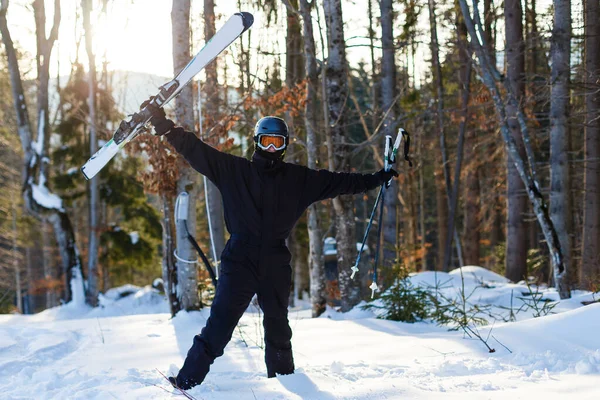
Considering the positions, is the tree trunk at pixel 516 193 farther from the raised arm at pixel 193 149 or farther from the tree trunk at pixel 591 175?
the raised arm at pixel 193 149

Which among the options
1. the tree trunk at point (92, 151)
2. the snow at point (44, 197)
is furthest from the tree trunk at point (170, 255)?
the tree trunk at point (92, 151)

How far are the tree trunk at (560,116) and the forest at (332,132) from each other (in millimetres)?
24

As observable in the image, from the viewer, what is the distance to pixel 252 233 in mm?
3963

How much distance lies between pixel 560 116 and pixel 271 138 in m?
6.02

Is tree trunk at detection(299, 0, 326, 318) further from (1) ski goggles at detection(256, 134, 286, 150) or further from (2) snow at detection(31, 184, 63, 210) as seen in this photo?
(2) snow at detection(31, 184, 63, 210)

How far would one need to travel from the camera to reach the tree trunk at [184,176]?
7520mm

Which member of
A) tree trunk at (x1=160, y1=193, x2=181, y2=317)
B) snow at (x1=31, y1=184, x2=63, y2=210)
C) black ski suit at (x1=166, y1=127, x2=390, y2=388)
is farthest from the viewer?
snow at (x1=31, y1=184, x2=63, y2=210)

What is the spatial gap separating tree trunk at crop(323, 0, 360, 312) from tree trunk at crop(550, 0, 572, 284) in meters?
2.92

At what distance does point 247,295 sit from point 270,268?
0.24 m

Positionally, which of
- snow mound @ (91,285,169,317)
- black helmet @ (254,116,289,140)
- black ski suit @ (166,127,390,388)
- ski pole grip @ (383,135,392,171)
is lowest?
snow mound @ (91,285,169,317)

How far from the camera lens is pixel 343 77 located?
8.65 meters

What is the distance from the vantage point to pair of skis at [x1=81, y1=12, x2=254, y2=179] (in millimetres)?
4348

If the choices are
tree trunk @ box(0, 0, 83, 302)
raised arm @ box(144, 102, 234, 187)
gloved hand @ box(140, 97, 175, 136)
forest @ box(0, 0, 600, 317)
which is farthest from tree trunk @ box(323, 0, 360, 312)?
tree trunk @ box(0, 0, 83, 302)

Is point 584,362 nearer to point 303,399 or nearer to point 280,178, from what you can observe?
point 303,399
